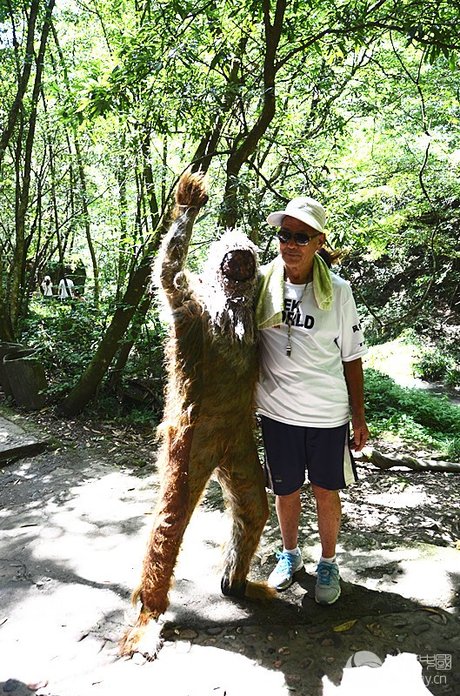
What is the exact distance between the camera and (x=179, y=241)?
7.75ft

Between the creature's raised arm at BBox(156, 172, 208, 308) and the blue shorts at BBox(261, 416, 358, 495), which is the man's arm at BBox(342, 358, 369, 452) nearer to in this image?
the blue shorts at BBox(261, 416, 358, 495)

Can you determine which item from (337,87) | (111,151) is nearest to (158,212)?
(111,151)

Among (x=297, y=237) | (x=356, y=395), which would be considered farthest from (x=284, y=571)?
(x=297, y=237)

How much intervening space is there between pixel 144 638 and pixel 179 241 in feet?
5.57

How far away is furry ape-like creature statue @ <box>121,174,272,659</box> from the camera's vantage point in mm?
2363

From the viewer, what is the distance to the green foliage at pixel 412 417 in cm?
668

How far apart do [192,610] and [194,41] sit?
12.6 feet

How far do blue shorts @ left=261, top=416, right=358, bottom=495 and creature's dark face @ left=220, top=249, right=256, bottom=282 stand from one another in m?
0.69

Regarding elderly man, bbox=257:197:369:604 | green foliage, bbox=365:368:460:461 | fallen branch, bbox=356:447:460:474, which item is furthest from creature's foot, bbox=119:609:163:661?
green foliage, bbox=365:368:460:461

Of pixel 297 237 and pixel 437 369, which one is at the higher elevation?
pixel 297 237

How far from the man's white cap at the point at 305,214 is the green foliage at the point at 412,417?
14.4 ft

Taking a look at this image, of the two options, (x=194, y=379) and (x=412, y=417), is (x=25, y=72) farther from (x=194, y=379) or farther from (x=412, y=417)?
(x=412, y=417)

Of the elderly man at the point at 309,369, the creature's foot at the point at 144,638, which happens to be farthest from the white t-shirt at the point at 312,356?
the creature's foot at the point at 144,638

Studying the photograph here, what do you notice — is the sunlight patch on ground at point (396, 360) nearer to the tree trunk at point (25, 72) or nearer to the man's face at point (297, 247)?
the tree trunk at point (25, 72)
